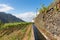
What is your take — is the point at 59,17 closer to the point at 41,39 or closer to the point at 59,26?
the point at 59,26

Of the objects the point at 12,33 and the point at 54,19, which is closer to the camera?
the point at 54,19

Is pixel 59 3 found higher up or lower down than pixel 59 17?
higher up

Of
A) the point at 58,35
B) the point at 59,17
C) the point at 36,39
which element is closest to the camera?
the point at 59,17

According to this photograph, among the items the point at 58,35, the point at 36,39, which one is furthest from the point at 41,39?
the point at 58,35

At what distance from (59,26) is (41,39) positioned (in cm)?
352

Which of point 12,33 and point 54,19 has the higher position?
point 54,19

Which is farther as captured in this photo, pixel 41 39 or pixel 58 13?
pixel 41 39

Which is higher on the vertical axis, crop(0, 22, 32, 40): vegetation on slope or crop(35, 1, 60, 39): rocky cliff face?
crop(35, 1, 60, 39): rocky cliff face

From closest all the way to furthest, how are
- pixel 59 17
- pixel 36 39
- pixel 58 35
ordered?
pixel 59 17, pixel 58 35, pixel 36 39

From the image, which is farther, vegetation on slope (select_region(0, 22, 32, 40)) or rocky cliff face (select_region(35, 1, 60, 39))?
vegetation on slope (select_region(0, 22, 32, 40))

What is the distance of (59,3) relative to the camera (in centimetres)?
1035

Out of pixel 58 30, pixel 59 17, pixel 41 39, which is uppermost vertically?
pixel 59 17

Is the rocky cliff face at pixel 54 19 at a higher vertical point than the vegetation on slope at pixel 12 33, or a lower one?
higher

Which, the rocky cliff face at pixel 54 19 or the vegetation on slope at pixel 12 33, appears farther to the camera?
the vegetation on slope at pixel 12 33
